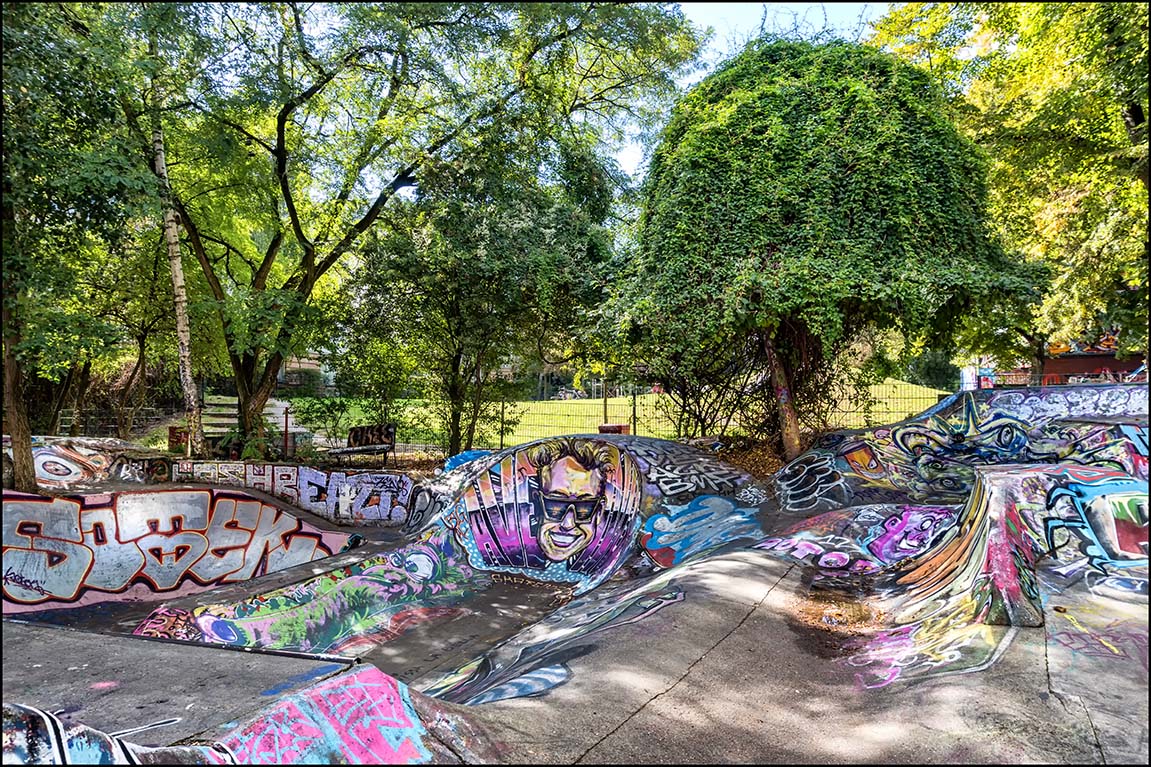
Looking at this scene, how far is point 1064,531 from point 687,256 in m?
7.65

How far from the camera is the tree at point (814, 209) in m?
10.8

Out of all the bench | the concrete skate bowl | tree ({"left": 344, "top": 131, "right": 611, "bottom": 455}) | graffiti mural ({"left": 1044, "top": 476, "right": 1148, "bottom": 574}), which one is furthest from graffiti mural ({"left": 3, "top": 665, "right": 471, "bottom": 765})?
the bench

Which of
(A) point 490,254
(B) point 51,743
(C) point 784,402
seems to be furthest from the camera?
(A) point 490,254

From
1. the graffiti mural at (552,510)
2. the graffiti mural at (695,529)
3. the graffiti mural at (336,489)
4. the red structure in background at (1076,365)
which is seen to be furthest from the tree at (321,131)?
the red structure in background at (1076,365)

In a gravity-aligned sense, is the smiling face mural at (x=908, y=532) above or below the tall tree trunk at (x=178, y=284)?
below

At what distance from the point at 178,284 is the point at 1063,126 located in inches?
742

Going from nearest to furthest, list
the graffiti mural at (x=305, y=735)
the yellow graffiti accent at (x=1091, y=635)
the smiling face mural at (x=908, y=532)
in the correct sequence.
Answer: the graffiti mural at (x=305, y=735) < the yellow graffiti accent at (x=1091, y=635) < the smiling face mural at (x=908, y=532)

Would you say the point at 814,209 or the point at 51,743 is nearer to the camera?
the point at 51,743

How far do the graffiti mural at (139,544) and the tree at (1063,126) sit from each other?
568 inches

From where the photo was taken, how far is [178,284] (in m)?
12.4

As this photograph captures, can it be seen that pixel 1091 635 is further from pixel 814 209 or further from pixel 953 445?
pixel 953 445

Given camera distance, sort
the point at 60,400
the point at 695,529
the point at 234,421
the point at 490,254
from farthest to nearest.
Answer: the point at 234,421 < the point at 60,400 < the point at 490,254 < the point at 695,529

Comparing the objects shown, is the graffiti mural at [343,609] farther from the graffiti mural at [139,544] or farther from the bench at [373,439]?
the bench at [373,439]

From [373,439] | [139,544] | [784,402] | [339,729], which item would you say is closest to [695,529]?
[784,402]
